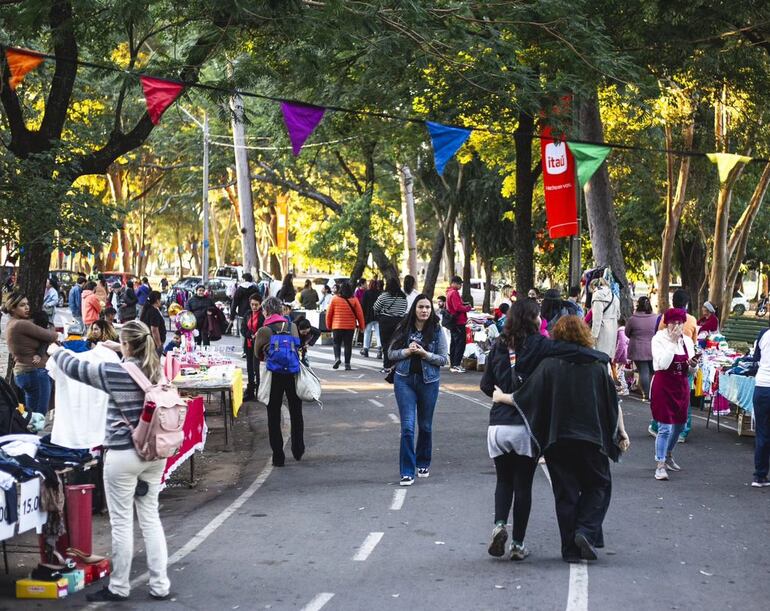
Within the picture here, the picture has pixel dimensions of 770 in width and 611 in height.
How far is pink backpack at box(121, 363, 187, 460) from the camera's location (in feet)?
24.2

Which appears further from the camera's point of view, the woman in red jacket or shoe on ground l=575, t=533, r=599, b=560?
the woman in red jacket

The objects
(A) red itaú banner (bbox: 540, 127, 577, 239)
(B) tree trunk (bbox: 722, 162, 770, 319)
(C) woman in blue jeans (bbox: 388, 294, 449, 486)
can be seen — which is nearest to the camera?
(C) woman in blue jeans (bbox: 388, 294, 449, 486)

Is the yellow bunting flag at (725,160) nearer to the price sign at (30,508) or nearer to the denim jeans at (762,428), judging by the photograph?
the denim jeans at (762,428)

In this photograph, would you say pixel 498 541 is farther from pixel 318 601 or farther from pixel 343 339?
pixel 343 339

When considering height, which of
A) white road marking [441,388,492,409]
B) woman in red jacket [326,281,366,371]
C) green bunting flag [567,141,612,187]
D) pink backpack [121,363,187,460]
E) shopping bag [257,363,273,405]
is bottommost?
white road marking [441,388,492,409]

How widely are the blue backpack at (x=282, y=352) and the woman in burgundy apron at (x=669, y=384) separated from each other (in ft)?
13.0

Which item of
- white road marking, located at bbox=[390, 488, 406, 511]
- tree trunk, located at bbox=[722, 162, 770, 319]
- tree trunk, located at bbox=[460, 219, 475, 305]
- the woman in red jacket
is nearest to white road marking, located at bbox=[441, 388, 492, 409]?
the woman in red jacket

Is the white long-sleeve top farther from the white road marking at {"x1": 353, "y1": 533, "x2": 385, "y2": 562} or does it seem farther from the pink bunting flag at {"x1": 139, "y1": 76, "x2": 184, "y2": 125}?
the pink bunting flag at {"x1": 139, "y1": 76, "x2": 184, "y2": 125}

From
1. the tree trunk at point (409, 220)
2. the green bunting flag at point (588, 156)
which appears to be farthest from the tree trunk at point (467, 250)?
the green bunting flag at point (588, 156)

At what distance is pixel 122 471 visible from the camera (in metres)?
7.43

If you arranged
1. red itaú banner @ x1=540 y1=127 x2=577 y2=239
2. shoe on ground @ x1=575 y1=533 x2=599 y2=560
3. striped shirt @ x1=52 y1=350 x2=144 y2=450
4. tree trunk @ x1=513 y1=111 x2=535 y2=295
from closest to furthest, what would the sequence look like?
striped shirt @ x1=52 y1=350 x2=144 y2=450 → shoe on ground @ x1=575 y1=533 x2=599 y2=560 → red itaú banner @ x1=540 y1=127 x2=577 y2=239 → tree trunk @ x1=513 y1=111 x2=535 y2=295

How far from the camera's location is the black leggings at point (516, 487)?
844 centimetres

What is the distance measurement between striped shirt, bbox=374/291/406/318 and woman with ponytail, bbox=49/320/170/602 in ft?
37.3

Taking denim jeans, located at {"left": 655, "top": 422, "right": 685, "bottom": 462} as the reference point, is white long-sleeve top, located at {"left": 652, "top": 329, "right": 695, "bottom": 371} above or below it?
above
